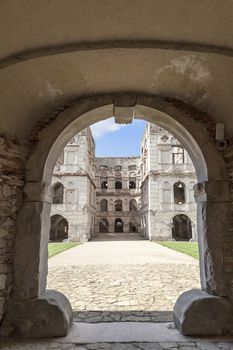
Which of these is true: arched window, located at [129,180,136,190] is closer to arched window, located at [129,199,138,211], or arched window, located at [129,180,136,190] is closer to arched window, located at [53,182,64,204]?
arched window, located at [129,199,138,211]

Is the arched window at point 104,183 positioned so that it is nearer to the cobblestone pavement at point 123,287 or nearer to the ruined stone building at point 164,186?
the ruined stone building at point 164,186

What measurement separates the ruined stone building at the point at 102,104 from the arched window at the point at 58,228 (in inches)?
987

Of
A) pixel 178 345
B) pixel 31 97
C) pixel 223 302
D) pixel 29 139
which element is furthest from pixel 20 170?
pixel 223 302

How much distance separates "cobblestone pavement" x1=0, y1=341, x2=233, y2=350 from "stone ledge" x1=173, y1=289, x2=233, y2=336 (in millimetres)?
234

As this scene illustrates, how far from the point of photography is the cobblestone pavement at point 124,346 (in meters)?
3.32

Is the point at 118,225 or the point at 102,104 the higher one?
the point at 102,104

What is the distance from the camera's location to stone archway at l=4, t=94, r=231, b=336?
372 centimetres

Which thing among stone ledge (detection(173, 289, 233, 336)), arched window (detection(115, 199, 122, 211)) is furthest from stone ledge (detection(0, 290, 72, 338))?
arched window (detection(115, 199, 122, 211))

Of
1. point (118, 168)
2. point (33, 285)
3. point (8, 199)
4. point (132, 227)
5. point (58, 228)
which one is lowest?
point (132, 227)

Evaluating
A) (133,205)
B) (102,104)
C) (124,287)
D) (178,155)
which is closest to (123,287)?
(124,287)

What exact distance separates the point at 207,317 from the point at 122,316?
147 cm

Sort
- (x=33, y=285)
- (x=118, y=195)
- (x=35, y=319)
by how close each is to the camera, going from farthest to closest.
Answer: (x=118, y=195) < (x=33, y=285) < (x=35, y=319)

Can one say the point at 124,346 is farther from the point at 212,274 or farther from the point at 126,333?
the point at 212,274

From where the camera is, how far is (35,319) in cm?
371
